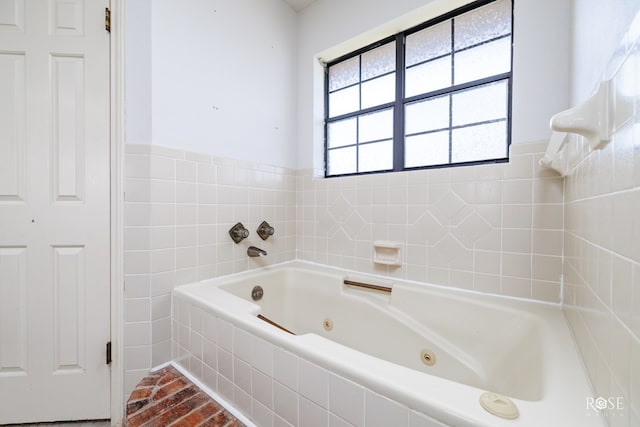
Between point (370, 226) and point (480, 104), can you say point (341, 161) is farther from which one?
point (480, 104)

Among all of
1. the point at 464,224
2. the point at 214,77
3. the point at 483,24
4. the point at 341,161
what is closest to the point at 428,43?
the point at 483,24

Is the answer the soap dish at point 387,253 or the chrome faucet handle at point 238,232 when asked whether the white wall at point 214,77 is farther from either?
the soap dish at point 387,253

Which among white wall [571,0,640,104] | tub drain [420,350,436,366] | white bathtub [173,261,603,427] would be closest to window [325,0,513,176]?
white wall [571,0,640,104]

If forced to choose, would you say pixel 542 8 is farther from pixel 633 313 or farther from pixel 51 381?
pixel 51 381

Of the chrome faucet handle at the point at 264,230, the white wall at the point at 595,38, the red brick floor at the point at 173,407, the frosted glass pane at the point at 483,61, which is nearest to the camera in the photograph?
the white wall at the point at 595,38

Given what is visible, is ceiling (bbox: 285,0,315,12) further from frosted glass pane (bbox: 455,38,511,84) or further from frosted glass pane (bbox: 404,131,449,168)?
frosted glass pane (bbox: 404,131,449,168)

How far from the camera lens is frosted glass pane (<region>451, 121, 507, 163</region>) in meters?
1.25

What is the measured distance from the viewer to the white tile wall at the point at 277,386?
54 cm

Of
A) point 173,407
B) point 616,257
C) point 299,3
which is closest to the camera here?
point 616,257

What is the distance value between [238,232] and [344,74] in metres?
1.46

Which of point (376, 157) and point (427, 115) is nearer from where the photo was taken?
point (427, 115)

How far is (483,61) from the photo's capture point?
1.30 m

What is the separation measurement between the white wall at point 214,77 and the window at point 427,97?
1.42ft

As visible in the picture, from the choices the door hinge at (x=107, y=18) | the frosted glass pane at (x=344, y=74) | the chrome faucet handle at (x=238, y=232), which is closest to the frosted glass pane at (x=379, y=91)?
the frosted glass pane at (x=344, y=74)
